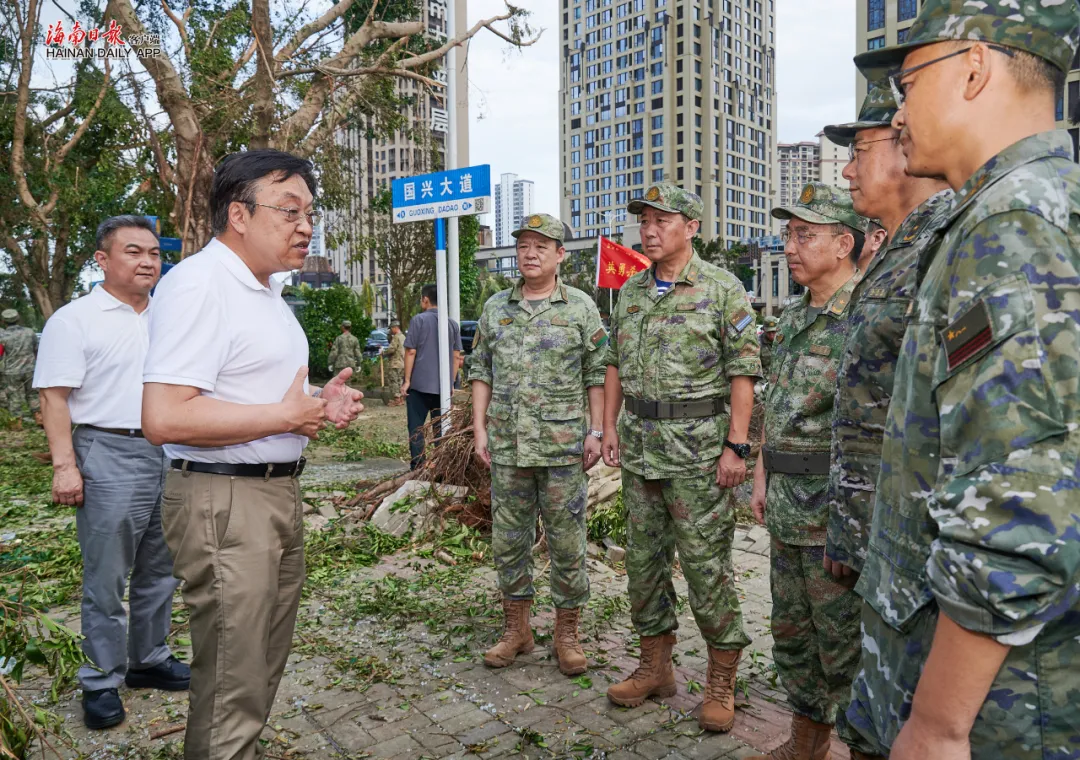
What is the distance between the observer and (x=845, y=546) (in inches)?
91.3

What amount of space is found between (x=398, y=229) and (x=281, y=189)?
2701cm

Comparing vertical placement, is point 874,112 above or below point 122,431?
above

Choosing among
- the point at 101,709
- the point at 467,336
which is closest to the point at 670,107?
the point at 467,336

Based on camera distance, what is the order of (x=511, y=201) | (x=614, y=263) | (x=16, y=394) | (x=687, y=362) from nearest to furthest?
(x=687, y=362) → (x=614, y=263) → (x=16, y=394) → (x=511, y=201)

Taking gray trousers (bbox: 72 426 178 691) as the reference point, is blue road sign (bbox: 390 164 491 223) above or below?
above

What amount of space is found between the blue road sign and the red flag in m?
3.64

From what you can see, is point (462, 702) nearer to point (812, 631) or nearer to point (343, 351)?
point (812, 631)

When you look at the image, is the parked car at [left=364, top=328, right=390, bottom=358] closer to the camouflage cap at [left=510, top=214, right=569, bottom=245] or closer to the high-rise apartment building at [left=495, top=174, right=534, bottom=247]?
the camouflage cap at [left=510, top=214, right=569, bottom=245]

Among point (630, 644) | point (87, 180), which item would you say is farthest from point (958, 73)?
point (87, 180)

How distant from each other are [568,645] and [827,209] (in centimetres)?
249

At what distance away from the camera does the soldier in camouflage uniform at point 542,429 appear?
414cm

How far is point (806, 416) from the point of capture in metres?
3.01

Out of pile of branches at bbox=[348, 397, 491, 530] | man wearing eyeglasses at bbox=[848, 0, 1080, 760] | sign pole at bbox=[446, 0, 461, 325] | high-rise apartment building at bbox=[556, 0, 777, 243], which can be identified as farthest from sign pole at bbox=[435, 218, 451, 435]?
high-rise apartment building at bbox=[556, 0, 777, 243]

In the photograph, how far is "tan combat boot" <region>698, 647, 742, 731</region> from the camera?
335 cm
